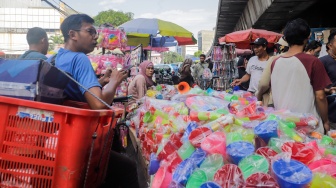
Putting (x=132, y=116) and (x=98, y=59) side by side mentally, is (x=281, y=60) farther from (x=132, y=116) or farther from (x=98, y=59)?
(x=98, y=59)

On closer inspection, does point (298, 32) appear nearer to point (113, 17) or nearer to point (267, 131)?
point (267, 131)

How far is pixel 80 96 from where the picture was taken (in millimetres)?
1841

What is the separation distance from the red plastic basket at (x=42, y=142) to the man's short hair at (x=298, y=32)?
1.95m

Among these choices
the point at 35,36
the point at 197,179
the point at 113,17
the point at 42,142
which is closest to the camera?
the point at 42,142

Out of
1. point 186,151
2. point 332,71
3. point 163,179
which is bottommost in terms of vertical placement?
point 163,179

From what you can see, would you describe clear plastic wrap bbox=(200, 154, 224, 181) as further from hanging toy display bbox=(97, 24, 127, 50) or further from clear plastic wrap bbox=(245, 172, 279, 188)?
hanging toy display bbox=(97, 24, 127, 50)

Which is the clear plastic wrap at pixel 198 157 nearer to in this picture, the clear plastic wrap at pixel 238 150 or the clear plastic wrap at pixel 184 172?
the clear plastic wrap at pixel 184 172

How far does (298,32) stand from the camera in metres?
2.65

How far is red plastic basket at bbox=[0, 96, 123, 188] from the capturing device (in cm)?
134

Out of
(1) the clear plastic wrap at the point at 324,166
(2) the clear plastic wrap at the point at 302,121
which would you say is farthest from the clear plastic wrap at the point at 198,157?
(2) the clear plastic wrap at the point at 302,121

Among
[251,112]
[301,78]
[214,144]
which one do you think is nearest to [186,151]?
[214,144]

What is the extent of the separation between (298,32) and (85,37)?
5.66 feet

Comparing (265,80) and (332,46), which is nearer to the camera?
(265,80)

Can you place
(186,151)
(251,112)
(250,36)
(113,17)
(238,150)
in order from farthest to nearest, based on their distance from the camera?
(113,17), (250,36), (251,112), (186,151), (238,150)
